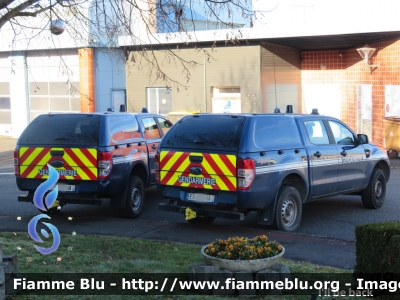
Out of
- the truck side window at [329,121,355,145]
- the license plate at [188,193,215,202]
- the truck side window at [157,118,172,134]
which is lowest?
the license plate at [188,193,215,202]

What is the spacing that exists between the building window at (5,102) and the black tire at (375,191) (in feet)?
71.1

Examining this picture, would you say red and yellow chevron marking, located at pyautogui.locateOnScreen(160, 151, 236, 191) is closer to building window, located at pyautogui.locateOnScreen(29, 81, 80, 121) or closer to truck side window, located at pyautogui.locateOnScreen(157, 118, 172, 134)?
truck side window, located at pyautogui.locateOnScreen(157, 118, 172, 134)

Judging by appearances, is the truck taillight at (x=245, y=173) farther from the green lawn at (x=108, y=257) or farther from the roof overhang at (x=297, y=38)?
the roof overhang at (x=297, y=38)

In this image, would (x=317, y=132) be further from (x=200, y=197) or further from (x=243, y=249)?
(x=243, y=249)

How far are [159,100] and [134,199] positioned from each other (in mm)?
13587

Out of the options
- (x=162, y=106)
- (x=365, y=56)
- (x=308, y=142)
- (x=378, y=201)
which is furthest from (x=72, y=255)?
(x=162, y=106)

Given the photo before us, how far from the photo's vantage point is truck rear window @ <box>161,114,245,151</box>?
8789 mm

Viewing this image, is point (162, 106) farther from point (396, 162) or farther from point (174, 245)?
point (174, 245)

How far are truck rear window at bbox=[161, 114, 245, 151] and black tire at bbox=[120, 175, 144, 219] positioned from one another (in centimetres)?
163

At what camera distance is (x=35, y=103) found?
28469 millimetres

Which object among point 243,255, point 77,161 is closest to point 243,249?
point 243,255

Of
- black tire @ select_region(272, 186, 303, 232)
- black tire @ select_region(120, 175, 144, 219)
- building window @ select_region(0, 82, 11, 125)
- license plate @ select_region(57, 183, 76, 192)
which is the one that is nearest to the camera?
black tire @ select_region(272, 186, 303, 232)

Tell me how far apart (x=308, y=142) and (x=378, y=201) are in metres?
2.62

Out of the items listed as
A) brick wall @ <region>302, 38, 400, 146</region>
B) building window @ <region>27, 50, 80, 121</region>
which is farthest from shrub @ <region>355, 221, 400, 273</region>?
building window @ <region>27, 50, 80, 121</region>
